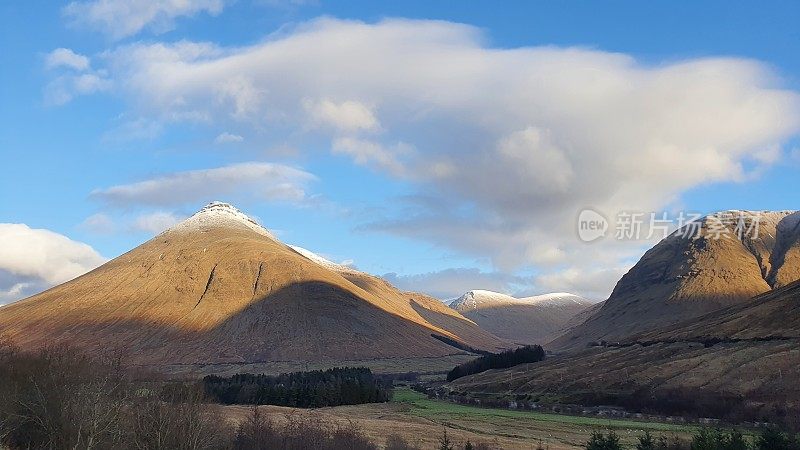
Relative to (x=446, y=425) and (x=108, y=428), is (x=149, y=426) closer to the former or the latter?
(x=108, y=428)

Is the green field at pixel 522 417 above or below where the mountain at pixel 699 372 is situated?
below

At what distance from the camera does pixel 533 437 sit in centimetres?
9238

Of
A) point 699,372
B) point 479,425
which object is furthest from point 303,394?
point 699,372

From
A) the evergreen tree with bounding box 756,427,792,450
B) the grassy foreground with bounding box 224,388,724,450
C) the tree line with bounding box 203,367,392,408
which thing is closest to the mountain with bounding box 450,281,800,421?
the grassy foreground with bounding box 224,388,724,450

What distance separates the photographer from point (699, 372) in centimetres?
13850

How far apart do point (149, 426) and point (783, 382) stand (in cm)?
11127

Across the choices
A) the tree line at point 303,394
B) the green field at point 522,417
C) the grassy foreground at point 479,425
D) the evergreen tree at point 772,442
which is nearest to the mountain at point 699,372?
the green field at point 522,417

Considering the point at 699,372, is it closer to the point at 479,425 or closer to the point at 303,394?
the point at 479,425

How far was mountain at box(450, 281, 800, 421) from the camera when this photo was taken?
118625 millimetres

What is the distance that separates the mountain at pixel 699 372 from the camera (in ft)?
389

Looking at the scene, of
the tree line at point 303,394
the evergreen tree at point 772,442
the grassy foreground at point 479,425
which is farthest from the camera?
the tree line at point 303,394

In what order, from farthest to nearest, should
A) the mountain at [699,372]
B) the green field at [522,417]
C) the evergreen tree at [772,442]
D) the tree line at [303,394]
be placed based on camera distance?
the tree line at [303,394] → the mountain at [699,372] → the green field at [522,417] → the evergreen tree at [772,442]

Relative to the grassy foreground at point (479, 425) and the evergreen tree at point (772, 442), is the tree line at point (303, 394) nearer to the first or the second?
the grassy foreground at point (479, 425)

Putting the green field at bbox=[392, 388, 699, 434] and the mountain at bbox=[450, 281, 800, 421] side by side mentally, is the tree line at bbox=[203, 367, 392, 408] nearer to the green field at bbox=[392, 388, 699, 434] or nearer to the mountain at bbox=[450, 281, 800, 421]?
the green field at bbox=[392, 388, 699, 434]
